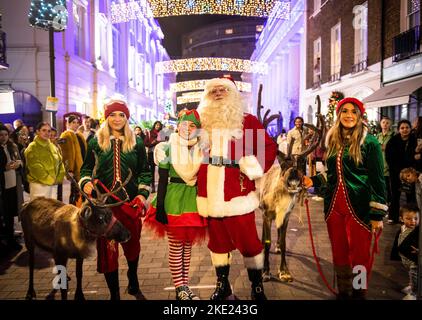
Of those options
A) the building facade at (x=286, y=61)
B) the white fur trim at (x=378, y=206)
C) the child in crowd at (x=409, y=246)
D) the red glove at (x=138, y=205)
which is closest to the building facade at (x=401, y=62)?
the child in crowd at (x=409, y=246)

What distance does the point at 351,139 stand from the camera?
142 inches

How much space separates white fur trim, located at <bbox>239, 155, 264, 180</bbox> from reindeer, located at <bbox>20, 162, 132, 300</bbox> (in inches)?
43.9

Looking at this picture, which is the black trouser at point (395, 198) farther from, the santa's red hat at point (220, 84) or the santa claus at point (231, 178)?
the santa's red hat at point (220, 84)

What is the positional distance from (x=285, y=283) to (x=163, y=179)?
2010mm

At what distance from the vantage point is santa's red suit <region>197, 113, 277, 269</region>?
355cm

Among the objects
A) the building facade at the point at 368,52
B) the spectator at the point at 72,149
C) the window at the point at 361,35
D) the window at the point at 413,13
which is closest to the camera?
the spectator at the point at 72,149

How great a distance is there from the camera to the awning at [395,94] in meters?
11.3

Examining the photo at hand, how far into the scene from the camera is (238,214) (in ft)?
11.6

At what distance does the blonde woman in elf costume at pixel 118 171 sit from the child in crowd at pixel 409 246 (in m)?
2.88

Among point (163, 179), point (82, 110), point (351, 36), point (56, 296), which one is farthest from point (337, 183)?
point (82, 110)

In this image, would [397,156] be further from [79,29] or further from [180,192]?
[79,29]

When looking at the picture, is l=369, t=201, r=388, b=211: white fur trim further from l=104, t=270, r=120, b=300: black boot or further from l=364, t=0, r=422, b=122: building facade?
l=364, t=0, r=422, b=122: building facade

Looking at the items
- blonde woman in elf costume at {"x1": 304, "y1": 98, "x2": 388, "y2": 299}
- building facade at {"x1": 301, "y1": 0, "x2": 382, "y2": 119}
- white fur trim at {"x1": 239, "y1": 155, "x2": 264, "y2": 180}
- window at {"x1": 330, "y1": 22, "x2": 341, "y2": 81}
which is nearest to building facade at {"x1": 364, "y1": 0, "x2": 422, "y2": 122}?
building facade at {"x1": 301, "y1": 0, "x2": 382, "y2": 119}

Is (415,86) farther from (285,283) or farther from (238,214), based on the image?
(238,214)
